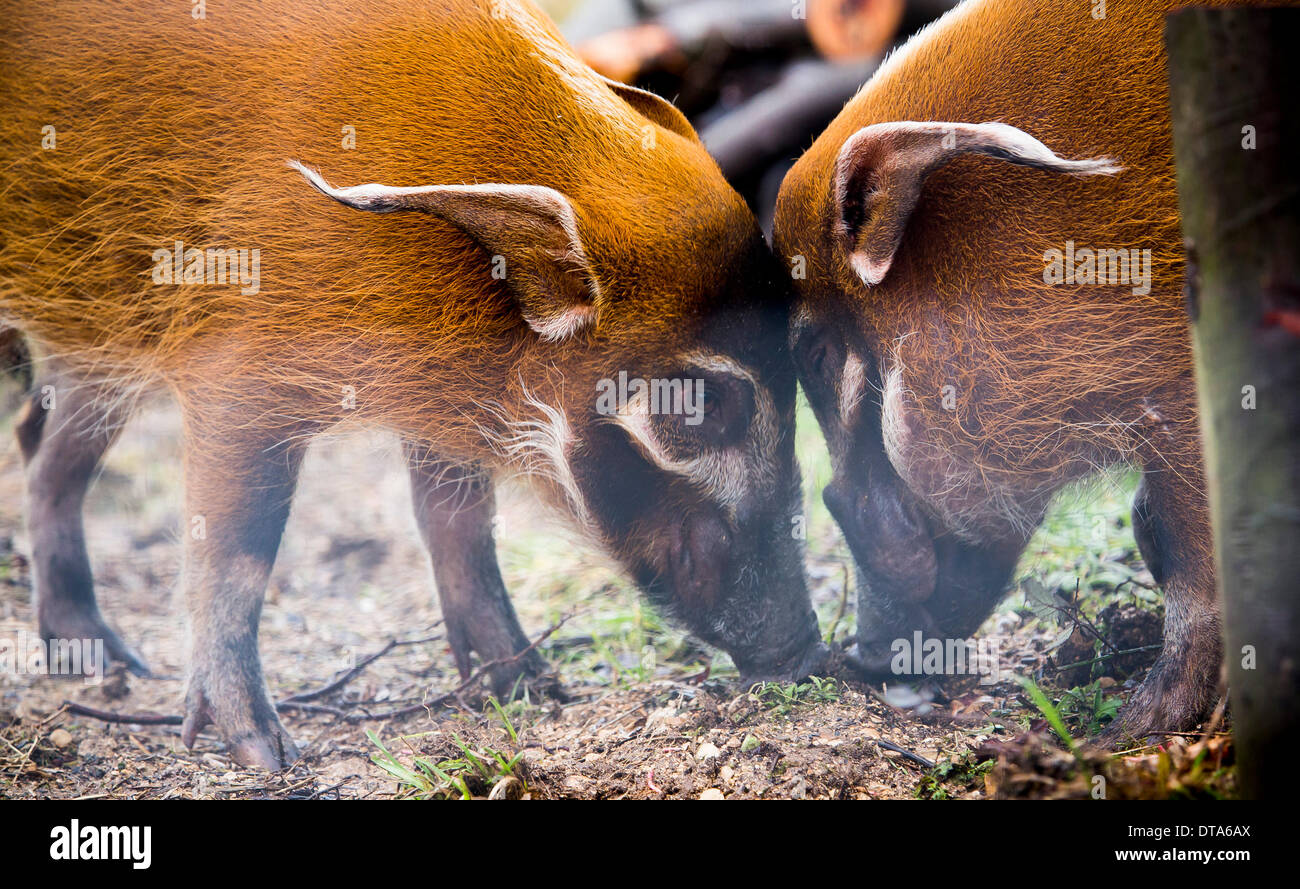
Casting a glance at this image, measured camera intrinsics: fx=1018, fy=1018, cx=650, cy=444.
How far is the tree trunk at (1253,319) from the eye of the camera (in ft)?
4.68

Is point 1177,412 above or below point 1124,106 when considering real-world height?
below

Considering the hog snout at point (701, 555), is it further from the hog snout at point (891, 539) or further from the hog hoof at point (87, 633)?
the hog hoof at point (87, 633)

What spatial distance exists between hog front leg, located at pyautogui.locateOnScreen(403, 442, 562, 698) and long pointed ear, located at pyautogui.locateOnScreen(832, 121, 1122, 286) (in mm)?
1169

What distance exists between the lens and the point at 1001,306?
2270mm

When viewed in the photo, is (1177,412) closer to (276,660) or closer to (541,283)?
(541,283)

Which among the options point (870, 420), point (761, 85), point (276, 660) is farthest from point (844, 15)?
point (276, 660)

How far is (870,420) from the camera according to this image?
7.93 feet

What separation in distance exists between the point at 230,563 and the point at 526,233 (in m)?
1.16

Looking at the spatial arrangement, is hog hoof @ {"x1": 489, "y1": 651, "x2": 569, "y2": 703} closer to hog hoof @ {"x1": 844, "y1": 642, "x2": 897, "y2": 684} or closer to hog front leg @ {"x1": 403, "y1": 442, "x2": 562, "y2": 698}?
hog front leg @ {"x1": 403, "y1": 442, "x2": 562, "y2": 698}

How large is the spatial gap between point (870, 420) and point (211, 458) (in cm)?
163

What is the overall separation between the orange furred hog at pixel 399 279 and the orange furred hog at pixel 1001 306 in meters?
0.24

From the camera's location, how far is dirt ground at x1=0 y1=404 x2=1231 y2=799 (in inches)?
81.9

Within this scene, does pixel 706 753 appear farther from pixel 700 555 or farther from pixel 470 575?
pixel 470 575
